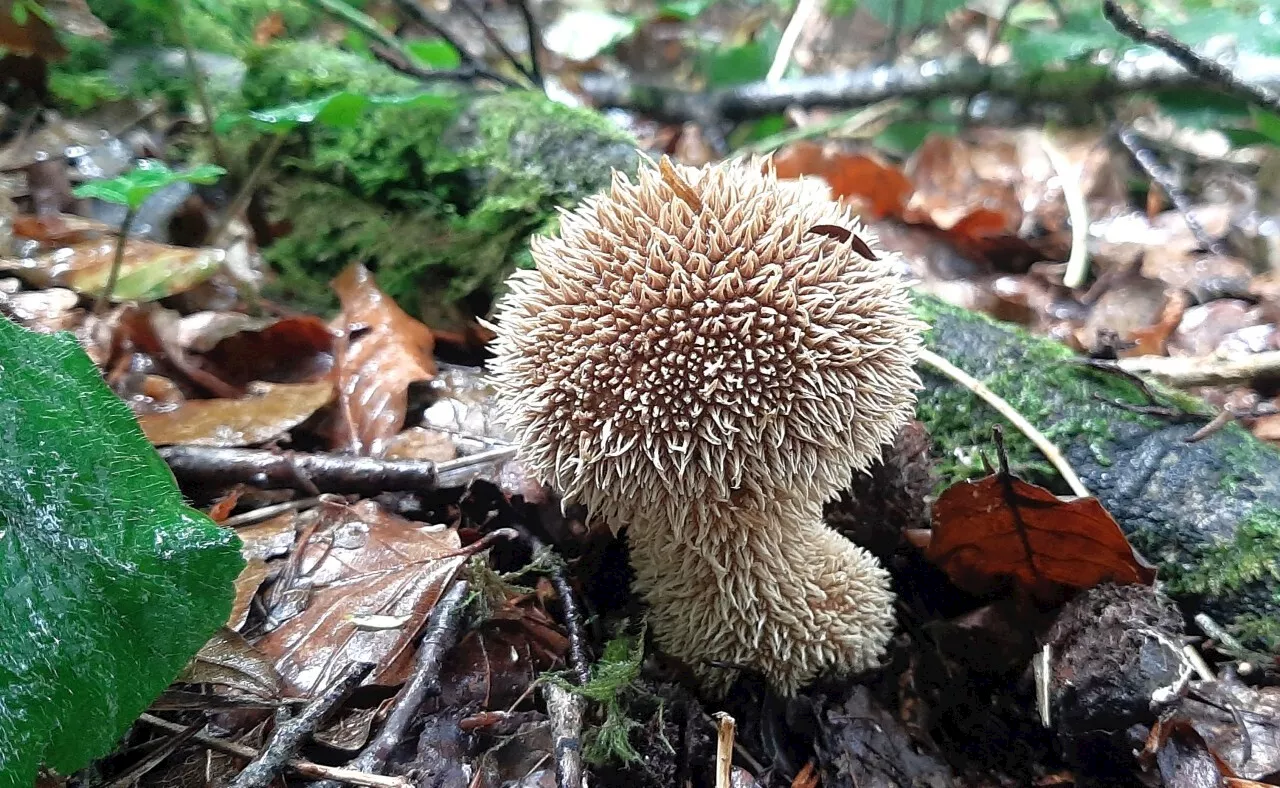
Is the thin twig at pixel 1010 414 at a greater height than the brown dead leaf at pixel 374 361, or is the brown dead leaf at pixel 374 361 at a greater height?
the thin twig at pixel 1010 414

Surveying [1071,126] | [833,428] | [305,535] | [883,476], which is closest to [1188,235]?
[1071,126]

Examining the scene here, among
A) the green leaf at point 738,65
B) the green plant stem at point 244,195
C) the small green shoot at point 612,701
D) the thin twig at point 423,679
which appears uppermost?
the green leaf at point 738,65

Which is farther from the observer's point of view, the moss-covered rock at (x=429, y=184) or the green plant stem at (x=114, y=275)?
the moss-covered rock at (x=429, y=184)

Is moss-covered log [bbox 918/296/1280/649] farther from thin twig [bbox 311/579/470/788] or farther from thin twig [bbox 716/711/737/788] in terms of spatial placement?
thin twig [bbox 311/579/470/788]

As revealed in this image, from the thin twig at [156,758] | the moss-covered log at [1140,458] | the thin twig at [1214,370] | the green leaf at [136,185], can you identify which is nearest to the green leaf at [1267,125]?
the thin twig at [1214,370]

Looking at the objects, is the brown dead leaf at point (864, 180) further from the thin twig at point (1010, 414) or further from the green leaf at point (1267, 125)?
the green leaf at point (1267, 125)

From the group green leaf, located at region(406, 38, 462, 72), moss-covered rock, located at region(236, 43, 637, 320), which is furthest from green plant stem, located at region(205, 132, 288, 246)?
green leaf, located at region(406, 38, 462, 72)
